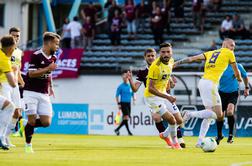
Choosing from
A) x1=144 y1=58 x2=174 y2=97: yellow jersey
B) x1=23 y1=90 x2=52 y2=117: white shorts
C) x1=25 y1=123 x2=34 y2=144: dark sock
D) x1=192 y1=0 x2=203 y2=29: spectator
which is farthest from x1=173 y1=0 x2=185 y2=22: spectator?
x1=25 y1=123 x2=34 y2=144: dark sock

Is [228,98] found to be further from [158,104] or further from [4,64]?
[4,64]

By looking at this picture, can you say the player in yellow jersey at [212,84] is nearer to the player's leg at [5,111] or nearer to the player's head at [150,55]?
the player's head at [150,55]

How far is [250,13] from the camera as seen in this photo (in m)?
39.3

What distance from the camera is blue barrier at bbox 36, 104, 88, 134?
32375 millimetres

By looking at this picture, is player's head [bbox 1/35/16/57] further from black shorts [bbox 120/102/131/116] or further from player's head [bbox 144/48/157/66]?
black shorts [bbox 120/102/131/116]

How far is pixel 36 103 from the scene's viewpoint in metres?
17.7

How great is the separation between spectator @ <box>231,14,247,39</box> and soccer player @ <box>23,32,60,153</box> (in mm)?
19445

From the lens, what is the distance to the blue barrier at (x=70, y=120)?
3238 centimetres

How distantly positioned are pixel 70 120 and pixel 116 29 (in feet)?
25.5

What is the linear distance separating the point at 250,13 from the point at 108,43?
20.9ft

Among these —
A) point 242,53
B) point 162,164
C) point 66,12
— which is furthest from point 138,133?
point 66,12

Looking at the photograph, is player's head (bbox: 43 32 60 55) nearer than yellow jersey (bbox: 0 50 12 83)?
No

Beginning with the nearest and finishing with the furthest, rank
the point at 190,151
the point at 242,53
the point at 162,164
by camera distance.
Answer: the point at 162,164 → the point at 190,151 → the point at 242,53

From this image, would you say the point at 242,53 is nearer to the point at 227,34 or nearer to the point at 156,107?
the point at 227,34
